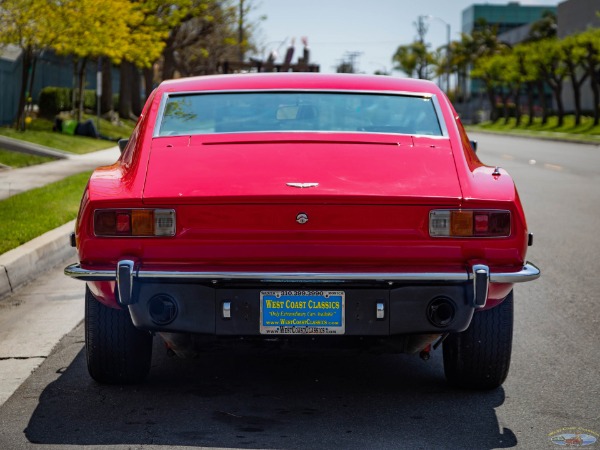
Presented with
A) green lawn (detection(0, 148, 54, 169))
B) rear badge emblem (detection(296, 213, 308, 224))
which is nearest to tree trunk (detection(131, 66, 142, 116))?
green lawn (detection(0, 148, 54, 169))

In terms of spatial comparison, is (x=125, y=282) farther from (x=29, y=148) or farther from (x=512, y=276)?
(x=29, y=148)

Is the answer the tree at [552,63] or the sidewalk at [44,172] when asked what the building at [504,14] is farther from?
the sidewalk at [44,172]

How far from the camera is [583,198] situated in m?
16.9

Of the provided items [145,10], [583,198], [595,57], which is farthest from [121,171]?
[595,57]

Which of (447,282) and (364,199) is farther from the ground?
(364,199)

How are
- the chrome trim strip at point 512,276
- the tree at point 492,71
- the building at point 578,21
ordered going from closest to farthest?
the chrome trim strip at point 512,276, the building at point 578,21, the tree at point 492,71

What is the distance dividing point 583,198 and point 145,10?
2075cm

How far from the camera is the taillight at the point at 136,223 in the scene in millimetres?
4840

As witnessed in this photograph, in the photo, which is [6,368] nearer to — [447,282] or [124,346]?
[124,346]

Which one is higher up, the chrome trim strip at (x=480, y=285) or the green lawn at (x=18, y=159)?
the chrome trim strip at (x=480, y=285)

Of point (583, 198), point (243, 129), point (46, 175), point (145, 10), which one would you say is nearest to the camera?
point (243, 129)

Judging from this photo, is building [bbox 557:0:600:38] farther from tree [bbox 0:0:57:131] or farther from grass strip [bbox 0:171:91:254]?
grass strip [bbox 0:171:91:254]

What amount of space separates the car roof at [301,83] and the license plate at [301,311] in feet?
5.31

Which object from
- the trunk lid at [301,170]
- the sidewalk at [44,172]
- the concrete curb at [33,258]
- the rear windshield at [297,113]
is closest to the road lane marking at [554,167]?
the sidewalk at [44,172]
